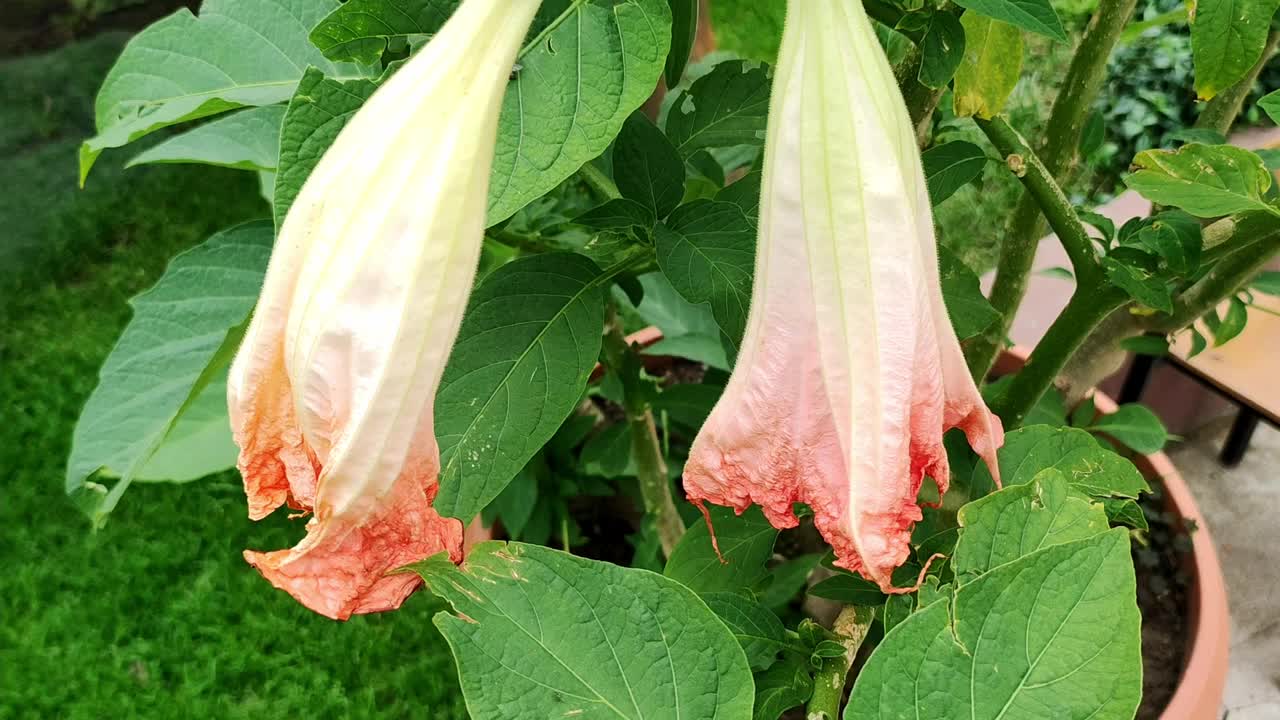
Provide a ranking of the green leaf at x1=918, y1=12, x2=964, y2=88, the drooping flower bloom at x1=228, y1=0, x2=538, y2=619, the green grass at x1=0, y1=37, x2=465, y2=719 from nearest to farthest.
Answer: the drooping flower bloom at x1=228, y1=0, x2=538, y2=619 < the green leaf at x1=918, y1=12, x2=964, y2=88 < the green grass at x1=0, y1=37, x2=465, y2=719

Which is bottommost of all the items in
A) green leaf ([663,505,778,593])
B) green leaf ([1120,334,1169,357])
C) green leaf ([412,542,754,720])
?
green leaf ([663,505,778,593])

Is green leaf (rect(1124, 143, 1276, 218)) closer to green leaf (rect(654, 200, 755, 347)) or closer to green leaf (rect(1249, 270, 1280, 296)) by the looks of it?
green leaf (rect(654, 200, 755, 347))

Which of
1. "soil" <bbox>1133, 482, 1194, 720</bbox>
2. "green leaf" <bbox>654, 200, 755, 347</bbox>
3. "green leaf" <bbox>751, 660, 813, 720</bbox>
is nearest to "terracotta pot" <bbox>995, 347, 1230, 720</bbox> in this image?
"soil" <bbox>1133, 482, 1194, 720</bbox>

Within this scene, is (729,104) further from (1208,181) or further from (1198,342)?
(1198,342)

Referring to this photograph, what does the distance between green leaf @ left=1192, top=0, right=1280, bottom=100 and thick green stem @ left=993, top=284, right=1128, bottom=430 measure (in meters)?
0.17

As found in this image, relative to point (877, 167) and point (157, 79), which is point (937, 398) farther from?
point (157, 79)

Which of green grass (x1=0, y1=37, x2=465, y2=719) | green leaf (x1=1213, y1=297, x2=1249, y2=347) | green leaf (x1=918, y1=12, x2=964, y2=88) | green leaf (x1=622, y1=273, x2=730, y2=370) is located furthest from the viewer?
green grass (x1=0, y1=37, x2=465, y2=719)

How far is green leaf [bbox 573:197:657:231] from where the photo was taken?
0.53 metres

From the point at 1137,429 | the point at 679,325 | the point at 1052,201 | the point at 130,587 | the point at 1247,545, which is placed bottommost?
the point at 130,587

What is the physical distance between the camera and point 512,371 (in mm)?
519

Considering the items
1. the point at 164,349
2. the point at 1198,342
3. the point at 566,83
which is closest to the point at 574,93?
the point at 566,83

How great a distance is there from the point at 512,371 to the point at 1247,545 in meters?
1.29

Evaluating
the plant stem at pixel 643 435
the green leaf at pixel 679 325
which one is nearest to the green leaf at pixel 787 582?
the plant stem at pixel 643 435

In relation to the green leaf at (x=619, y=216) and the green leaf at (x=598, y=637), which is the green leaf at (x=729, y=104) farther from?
the green leaf at (x=598, y=637)
